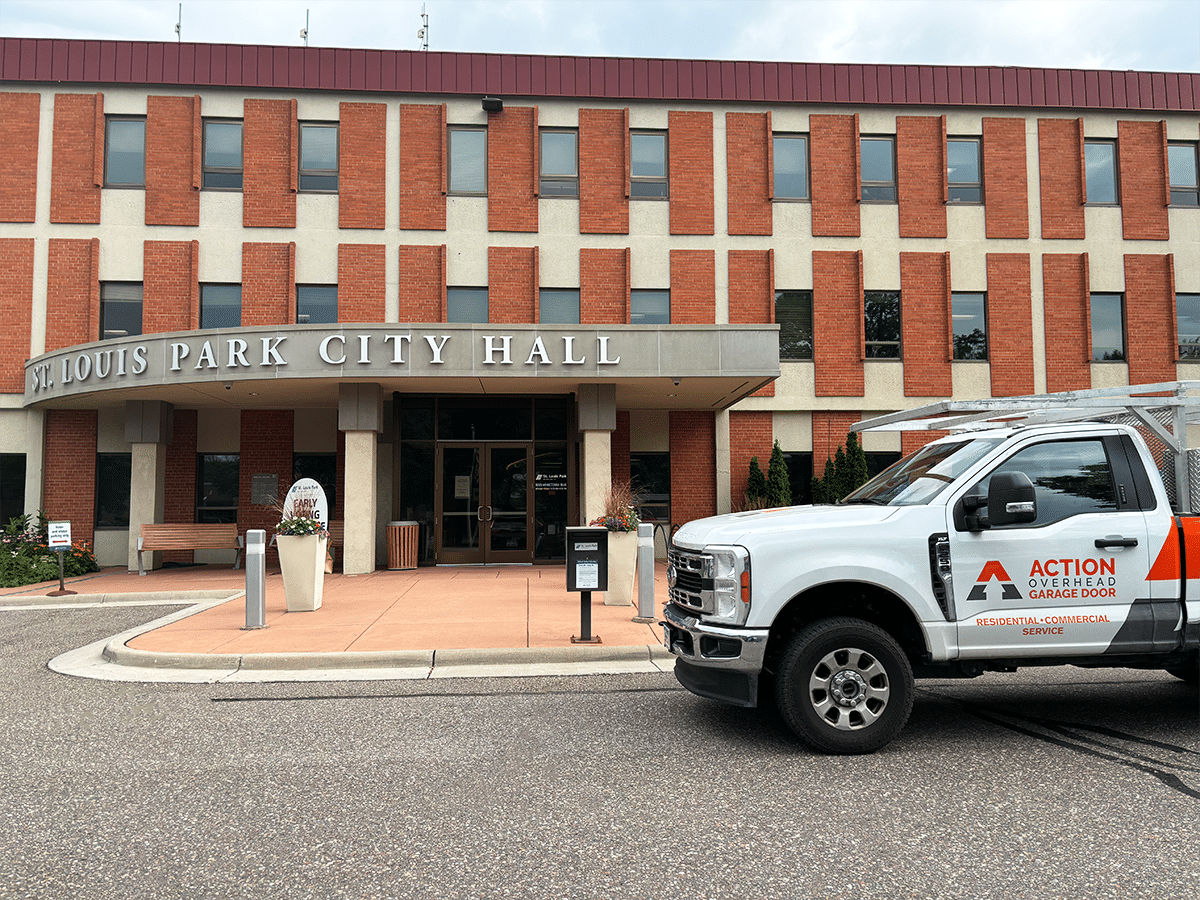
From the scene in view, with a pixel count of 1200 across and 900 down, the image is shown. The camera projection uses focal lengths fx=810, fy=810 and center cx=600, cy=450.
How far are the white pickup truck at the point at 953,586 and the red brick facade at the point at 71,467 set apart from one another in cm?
1897

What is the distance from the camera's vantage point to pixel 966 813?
14.0ft

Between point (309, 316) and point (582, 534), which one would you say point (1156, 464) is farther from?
point (309, 316)

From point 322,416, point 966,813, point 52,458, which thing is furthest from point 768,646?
point 52,458

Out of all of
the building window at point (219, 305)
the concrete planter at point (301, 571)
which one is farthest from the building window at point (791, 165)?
the concrete planter at point (301, 571)

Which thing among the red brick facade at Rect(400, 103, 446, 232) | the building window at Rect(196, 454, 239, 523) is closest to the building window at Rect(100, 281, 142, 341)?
the building window at Rect(196, 454, 239, 523)

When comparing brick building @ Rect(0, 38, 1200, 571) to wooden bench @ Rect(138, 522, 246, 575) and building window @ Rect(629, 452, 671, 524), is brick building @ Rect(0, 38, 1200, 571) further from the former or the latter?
wooden bench @ Rect(138, 522, 246, 575)

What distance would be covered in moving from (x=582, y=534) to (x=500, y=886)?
5333 mm

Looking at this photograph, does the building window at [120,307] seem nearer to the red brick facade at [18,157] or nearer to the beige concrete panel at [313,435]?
the red brick facade at [18,157]

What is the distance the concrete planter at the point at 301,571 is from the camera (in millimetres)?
11445

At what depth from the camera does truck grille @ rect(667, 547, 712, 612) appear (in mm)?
5578

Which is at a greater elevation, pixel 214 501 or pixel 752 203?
pixel 752 203

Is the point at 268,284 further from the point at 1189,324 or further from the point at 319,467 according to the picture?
the point at 1189,324

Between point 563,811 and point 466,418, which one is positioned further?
point 466,418

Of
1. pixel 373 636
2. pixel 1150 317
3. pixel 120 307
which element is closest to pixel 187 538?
pixel 120 307
